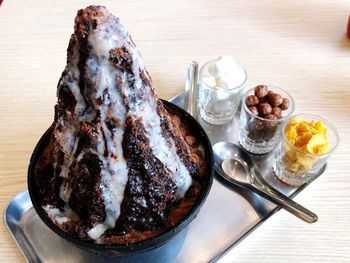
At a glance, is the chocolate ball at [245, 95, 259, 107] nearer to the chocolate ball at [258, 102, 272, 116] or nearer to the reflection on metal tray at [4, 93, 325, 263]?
the chocolate ball at [258, 102, 272, 116]

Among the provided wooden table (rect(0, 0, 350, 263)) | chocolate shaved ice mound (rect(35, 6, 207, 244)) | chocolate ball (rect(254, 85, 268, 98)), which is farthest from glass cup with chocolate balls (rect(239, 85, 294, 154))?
chocolate shaved ice mound (rect(35, 6, 207, 244))

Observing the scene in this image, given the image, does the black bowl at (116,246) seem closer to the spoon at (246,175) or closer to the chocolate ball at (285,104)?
the spoon at (246,175)

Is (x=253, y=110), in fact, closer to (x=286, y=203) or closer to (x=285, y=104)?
(x=285, y=104)

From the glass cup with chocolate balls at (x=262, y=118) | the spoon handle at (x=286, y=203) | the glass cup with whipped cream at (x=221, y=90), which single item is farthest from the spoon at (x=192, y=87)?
the spoon handle at (x=286, y=203)

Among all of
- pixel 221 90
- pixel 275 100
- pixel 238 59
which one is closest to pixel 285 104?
pixel 275 100

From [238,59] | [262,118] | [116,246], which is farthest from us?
[238,59]

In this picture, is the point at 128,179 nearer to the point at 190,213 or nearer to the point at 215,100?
the point at 190,213

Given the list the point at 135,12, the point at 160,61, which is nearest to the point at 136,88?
the point at 160,61
